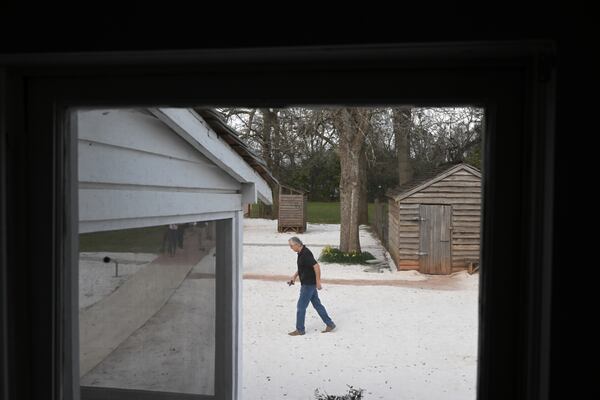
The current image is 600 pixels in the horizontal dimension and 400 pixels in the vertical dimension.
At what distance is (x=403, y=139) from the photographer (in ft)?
5.54

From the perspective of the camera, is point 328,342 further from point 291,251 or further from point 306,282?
point 291,251

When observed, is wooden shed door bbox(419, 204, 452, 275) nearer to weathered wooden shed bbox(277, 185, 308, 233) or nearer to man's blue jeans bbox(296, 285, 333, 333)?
man's blue jeans bbox(296, 285, 333, 333)

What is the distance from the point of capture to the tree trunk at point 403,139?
1.66m

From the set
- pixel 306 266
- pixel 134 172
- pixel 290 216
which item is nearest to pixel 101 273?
pixel 134 172

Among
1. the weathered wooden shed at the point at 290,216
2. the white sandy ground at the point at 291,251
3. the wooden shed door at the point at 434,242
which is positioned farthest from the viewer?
the weathered wooden shed at the point at 290,216

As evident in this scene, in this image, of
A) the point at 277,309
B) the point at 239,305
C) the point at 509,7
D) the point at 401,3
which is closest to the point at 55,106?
the point at 401,3

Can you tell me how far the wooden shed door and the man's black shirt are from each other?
1.31 meters

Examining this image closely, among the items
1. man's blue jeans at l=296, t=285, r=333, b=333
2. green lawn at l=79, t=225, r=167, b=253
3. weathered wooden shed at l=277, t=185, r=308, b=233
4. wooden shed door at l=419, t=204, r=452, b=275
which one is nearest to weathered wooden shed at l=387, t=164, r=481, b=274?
wooden shed door at l=419, t=204, r=452, b=275

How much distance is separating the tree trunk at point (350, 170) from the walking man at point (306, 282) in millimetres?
562

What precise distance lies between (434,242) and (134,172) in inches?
113

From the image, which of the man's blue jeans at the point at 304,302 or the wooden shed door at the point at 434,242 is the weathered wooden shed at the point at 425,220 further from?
the man's blue jeans at the point at 304,302

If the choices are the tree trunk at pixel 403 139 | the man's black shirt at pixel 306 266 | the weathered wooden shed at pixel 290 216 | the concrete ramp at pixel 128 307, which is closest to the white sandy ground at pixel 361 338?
the weathered wooden shed at pixel 290 216

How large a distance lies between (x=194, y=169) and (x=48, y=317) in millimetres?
1517

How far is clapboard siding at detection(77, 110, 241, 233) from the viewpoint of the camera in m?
1.19
